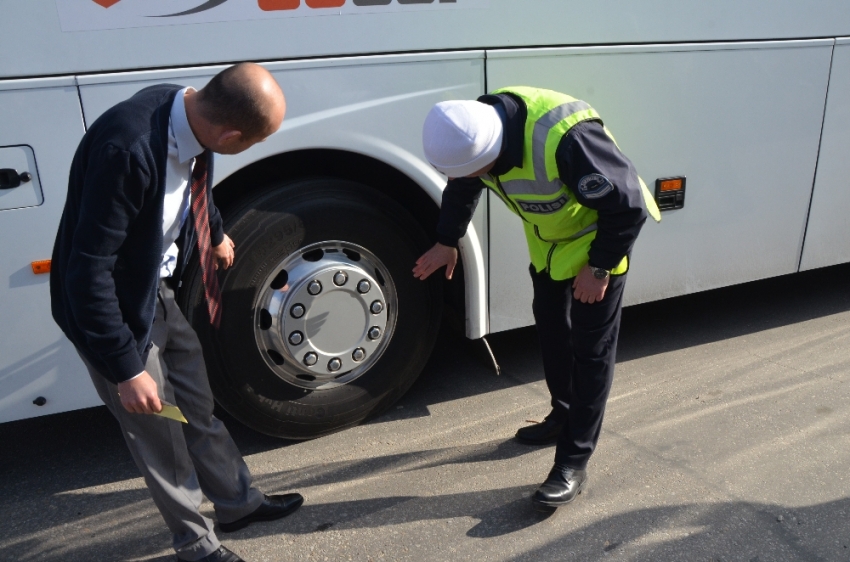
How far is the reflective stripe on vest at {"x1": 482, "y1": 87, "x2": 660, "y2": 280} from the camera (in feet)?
7.36

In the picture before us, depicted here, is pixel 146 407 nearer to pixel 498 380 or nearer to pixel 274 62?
pixel 274 62

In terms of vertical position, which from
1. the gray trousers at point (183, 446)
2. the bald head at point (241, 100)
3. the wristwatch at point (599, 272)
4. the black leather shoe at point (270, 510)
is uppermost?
the bald head at point (241, 100)

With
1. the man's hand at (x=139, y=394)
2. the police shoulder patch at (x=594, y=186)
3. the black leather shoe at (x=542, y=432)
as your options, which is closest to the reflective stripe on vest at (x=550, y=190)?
the police shoulder patch at (x=594, y=186)

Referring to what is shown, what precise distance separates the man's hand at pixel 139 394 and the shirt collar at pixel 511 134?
1.21m

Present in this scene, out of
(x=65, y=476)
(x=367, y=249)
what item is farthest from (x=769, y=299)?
(x=65, y=476)

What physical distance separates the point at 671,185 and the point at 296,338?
182 cm

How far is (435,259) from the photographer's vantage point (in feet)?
9.28

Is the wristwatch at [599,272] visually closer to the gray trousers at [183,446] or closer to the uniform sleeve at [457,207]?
the uniform sleeve at [457,207]

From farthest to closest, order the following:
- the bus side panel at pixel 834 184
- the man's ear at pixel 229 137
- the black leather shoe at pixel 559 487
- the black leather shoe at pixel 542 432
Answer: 1. the bus side panel at pixel 834 184
2. the black leather shoe at pixel 542 432
3. the black leather shoe at pixel 559 487
4. the man's ear at pixel 229 137

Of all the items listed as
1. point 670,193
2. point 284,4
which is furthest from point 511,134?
point 670,193

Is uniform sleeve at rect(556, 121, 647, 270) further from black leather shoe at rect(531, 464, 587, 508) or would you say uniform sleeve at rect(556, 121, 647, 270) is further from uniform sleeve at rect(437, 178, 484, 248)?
black leather shoe at rect(531, 464, 587, 508)

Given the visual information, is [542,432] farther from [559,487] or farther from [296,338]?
[296,338]

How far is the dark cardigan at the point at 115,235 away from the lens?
1.78 m

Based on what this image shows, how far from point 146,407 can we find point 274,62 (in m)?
1.29
